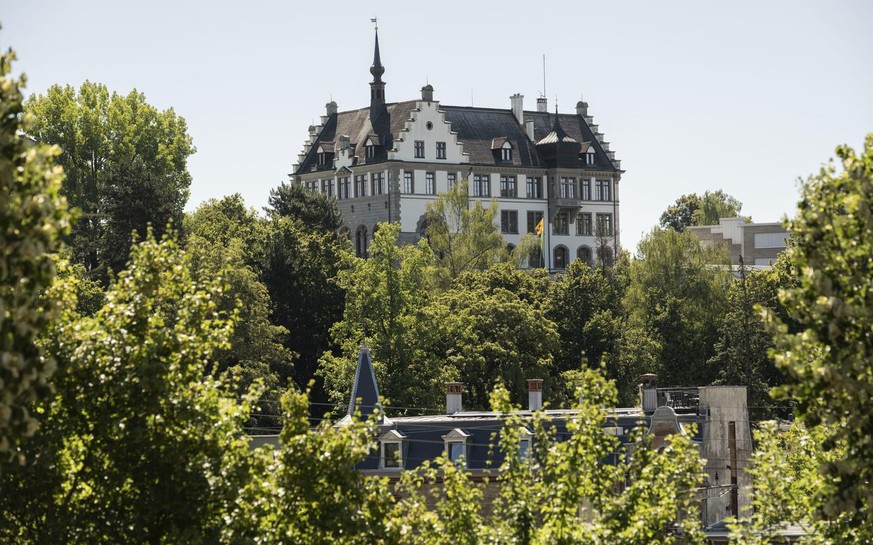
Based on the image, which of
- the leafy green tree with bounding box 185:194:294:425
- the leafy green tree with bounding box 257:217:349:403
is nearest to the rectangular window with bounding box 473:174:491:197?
the leafy green tree with bounding box 257:217:349:403

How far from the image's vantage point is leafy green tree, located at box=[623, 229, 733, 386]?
89.9 metres

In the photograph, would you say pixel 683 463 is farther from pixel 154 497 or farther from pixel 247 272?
pixel 247 272

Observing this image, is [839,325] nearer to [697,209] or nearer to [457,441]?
[457,441]

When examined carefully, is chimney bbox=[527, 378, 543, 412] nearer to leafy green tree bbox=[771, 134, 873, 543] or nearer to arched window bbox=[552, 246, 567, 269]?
leafy green tree bbox=[771, 134, 873, 543]

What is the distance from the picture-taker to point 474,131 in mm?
140125

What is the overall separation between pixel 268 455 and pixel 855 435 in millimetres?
8526

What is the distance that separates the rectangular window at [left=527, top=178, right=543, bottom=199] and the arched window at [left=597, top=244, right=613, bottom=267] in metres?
6.70

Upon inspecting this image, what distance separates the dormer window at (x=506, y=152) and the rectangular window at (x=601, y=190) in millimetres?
9044

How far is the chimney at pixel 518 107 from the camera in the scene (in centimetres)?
14338

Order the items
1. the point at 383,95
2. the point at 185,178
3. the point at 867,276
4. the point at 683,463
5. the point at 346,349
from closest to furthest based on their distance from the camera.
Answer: the point at 867,276, the point at 683,463, the point at 346,349, the point at 185,178, the point at 383,95

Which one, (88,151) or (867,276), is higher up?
(88,151)

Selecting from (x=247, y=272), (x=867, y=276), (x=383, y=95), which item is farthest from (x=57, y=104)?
(x=867, y=276)

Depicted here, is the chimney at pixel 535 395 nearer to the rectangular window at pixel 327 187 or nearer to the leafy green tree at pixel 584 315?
the leafy green tree at pixel 584 315

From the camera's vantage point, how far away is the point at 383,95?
139 meters
